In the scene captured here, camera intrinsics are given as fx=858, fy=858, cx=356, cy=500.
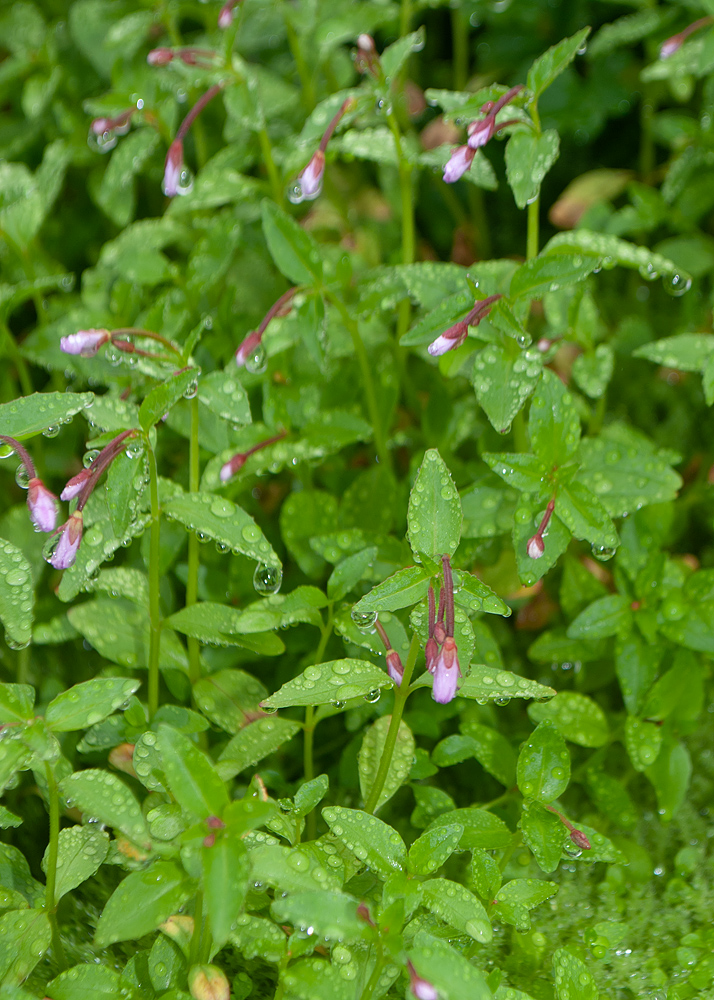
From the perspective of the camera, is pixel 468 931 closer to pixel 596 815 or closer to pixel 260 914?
pixel 260 914

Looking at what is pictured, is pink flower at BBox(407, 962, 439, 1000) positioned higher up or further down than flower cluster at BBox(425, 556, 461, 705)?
further down

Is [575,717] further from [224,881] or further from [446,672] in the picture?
[224,881]

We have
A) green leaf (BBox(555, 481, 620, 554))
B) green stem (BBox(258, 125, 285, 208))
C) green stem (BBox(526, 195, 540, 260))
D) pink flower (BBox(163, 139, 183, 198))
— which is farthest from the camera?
green stem (BBox(258, 125, 285, 208))

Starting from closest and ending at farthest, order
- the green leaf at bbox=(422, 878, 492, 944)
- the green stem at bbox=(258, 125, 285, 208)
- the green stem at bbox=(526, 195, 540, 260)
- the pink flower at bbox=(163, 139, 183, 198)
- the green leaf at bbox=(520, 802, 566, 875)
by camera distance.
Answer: the green leaf at bbox=(422, 878, 492, 944) → the green leaf at bbox=(520, 802, 566, 875) → the green stem at bbox=(526, 195, 540, 260) → the pink flower at bbox=(163, 139, 183, 198) → the green stem at bbox=(258, 125, 285, 208)

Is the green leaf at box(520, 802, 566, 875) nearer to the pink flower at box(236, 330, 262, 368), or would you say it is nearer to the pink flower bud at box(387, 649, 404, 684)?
the pink flower bud at box(387, 649, 404, 684)

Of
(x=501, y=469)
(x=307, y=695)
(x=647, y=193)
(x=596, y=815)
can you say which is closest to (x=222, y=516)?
(x=307, y=695)

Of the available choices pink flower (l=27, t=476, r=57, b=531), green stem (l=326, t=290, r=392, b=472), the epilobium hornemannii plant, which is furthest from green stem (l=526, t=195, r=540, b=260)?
pink flower (l=27, t=476, r=57, b=531)

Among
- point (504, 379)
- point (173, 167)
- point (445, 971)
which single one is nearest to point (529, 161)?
point (504, 379)
